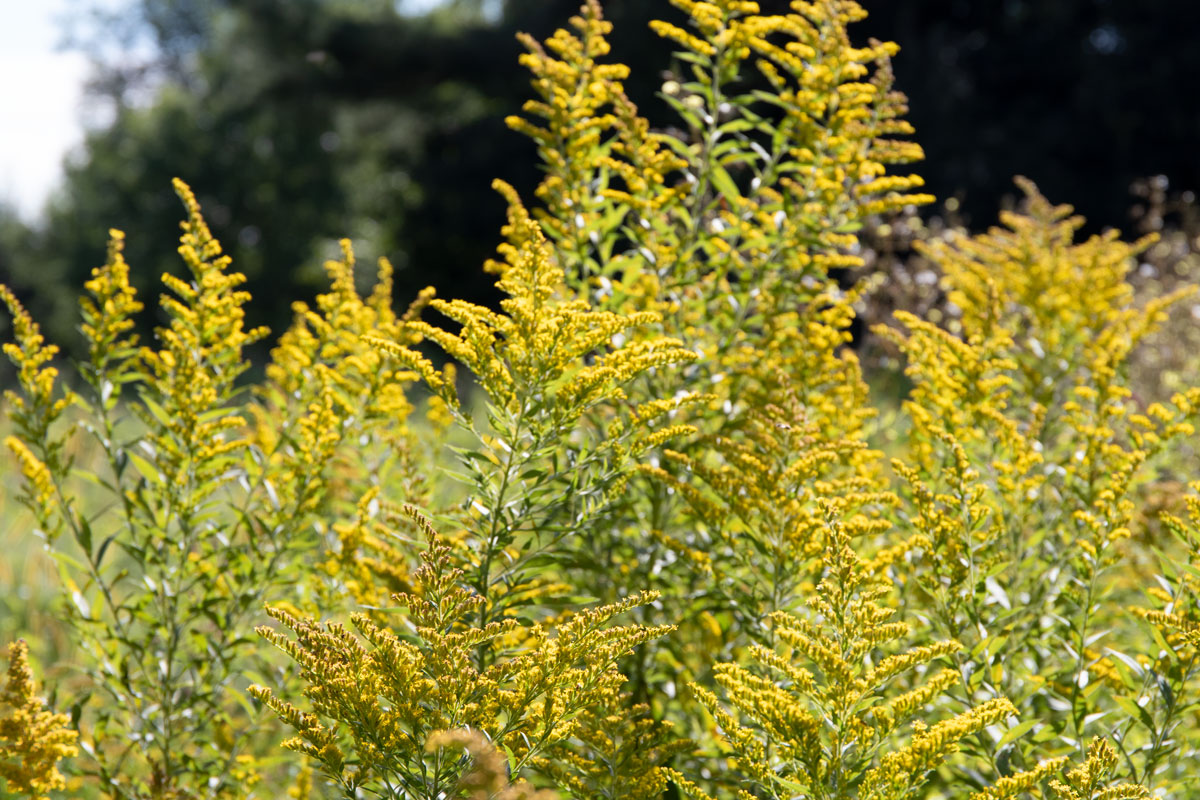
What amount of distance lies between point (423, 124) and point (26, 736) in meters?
27.3

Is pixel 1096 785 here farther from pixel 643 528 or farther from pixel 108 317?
pixel 108 317

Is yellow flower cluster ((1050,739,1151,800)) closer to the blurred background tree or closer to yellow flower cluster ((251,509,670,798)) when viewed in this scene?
yellow flower cluster ((251,509,670,798))

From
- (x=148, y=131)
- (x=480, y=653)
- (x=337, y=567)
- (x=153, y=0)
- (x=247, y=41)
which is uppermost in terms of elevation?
(x=153, y=0)

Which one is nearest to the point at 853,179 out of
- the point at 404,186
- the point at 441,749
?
the point at 441,749

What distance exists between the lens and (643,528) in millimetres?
2691

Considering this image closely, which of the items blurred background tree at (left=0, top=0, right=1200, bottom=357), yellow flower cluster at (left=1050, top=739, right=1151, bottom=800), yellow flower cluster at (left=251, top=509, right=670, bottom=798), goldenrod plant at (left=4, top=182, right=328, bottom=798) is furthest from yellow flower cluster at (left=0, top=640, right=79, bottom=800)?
blurred background tree at (left=0, top=0, right=1200, bottom=357)

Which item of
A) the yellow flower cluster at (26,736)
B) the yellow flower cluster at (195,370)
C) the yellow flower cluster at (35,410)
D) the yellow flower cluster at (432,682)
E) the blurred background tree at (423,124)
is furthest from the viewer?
the blurred background tree at (423,124)

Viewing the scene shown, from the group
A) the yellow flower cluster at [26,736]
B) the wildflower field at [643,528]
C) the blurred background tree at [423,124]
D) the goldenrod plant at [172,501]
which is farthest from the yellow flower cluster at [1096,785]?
the blurred background tree at [423,124]

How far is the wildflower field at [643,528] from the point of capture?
165cm

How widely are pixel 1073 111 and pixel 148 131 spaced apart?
26.2 m

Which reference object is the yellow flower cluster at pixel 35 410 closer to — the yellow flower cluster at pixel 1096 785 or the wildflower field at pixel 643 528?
the wildflower field at pixel 643 528

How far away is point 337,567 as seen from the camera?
2527 millimetres

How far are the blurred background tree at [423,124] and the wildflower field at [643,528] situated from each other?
887 cm

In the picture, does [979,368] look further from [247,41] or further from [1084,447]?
[247,41]
